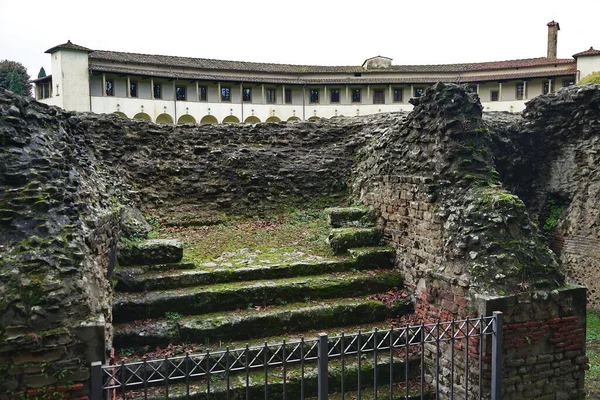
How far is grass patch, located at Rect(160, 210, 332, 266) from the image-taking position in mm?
8440

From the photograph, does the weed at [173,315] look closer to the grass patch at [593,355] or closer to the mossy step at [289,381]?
the mossy step at [289,381]

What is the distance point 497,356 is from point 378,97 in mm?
39254

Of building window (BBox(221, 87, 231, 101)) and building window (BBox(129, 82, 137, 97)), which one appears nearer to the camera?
building window (BBox(129, 82, 137, 97))

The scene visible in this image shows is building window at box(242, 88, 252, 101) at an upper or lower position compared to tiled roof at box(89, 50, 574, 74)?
lower

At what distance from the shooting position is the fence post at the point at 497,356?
5.44 meters

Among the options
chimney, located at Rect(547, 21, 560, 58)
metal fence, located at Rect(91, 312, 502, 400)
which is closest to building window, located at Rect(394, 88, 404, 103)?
chimney, located at Rect(547, 21, 560, 58)

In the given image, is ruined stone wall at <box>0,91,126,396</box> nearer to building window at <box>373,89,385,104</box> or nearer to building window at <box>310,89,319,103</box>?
building window at <box>310,89,319,103</box>

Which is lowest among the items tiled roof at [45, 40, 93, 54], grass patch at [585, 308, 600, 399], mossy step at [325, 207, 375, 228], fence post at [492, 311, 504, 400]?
grass patch at [585, 308, 600, 399]

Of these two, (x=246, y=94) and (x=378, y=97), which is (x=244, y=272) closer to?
(x=246, y=94)

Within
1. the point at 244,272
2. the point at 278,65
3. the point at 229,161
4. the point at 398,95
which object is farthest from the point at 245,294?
the point at 398,95

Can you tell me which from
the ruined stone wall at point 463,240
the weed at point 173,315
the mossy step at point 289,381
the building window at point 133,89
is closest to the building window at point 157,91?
the building window at point 133,89

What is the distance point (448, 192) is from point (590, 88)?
18.8 ft

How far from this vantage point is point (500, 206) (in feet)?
21.7

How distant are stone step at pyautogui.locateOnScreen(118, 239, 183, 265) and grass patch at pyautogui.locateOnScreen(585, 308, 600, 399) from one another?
21.3 ft
